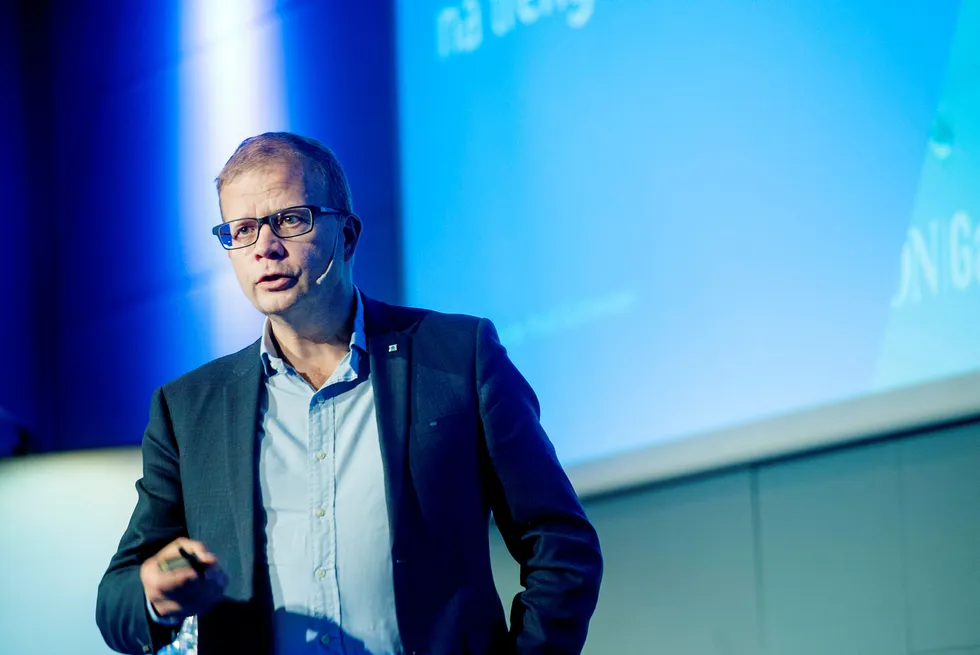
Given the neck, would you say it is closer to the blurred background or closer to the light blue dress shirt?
the light blue dress shirt

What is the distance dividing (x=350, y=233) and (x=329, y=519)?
486 millimetres

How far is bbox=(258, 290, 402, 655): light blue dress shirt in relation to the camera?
5.01ft

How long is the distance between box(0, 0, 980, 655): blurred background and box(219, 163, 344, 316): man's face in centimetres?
121

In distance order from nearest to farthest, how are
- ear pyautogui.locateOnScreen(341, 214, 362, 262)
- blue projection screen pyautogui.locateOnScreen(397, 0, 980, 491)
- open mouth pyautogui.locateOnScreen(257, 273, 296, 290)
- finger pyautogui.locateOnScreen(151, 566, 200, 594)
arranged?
finger pyautogui.locateOnScreen(151, 566, 200, 594) → open mouth pyautogui.locateOnScreen(257, 273, 296, 290) → ear pyautogui.locateOnScreen(341, 214, 362, 262) → blue projection screen pyautogui.locateOnScreen(397, 0, 980, 491)

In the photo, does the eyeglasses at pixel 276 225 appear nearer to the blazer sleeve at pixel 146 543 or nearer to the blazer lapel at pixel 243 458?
the blazer lapel at pixel 243 458

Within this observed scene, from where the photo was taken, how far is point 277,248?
1.64 metres

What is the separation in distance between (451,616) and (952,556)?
1.50m

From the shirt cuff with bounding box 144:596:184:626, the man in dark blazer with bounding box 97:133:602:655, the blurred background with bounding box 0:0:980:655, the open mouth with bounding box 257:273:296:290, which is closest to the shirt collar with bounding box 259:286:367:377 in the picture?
the man in dark blazer with bounding box 97:133:602:655

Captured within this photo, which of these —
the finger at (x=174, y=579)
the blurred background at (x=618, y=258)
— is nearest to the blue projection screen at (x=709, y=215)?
the blurred background at (x=618, y=258)

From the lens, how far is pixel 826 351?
2.47 metres

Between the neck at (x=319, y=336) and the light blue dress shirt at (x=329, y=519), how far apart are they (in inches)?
1.5

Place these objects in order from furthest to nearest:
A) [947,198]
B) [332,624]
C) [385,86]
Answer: [385,86] → [947,198] → [332,624]

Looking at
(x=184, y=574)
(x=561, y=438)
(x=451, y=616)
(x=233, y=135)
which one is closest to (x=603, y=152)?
(x=561, y=438)

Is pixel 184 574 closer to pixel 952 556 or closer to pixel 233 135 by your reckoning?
pixel 952 556
